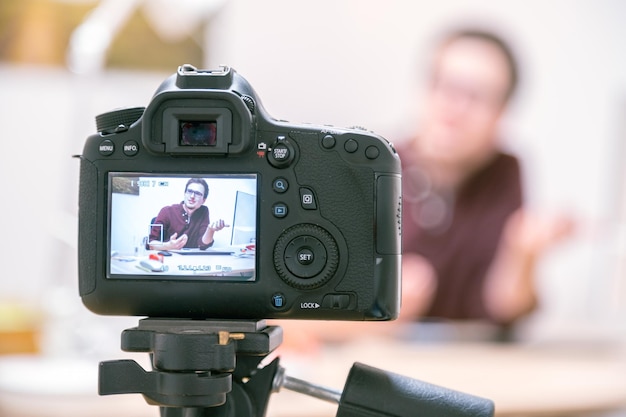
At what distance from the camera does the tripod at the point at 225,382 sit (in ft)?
1.68

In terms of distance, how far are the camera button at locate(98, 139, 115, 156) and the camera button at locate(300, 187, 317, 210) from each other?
0.13 m

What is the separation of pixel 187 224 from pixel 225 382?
108 millimetres

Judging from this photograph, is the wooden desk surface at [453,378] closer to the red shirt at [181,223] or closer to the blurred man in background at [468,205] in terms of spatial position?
the blurred man in background at [468,205]

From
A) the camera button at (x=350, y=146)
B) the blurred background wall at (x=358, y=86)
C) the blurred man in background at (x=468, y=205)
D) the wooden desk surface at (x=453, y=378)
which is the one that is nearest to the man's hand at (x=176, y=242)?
the camera button at (x=350, y=146)

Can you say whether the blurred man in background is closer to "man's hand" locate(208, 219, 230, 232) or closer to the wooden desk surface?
the wooden desk surface

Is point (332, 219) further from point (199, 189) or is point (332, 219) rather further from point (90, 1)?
point (90, 1)

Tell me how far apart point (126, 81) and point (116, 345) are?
139 centimetres

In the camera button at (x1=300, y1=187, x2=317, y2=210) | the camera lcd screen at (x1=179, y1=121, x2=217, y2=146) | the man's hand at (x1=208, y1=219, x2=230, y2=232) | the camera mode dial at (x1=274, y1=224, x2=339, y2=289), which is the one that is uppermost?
the camera lcd screen at (x1=179, y1=121, x2=217, y2=146)

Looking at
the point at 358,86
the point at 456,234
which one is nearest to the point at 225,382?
the point at 456,234

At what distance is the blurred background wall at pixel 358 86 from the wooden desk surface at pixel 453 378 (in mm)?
670

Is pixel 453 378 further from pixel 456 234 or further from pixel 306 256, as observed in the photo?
pixel 456 234

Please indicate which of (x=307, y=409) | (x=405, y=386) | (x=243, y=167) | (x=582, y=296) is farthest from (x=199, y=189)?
(x=582, y=296)

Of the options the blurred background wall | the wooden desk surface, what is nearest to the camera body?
the wooden desk surface

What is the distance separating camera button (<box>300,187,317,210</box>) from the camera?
1.80 ft
